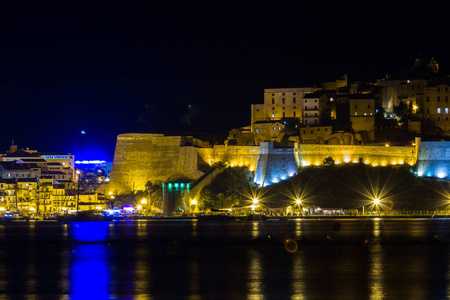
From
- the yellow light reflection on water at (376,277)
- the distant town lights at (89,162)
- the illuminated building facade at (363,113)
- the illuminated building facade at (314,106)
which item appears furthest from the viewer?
the distant town lights at (89,162)

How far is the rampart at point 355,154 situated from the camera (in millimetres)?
64438

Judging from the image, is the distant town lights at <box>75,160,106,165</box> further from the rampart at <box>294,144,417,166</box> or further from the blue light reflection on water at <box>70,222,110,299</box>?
the blue light reflection on water at <box>70,222,110,299</box>

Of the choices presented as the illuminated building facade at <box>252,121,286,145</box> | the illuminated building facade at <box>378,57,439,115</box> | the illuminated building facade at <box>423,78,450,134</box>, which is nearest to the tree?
the illuminated building facade at <box>252,121,286,145</box>

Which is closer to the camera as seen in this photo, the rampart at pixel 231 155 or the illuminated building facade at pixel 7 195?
the rampart at pixel 231 155

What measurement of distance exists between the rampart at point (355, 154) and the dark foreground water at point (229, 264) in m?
10.6

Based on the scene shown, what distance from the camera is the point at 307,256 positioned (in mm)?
36281

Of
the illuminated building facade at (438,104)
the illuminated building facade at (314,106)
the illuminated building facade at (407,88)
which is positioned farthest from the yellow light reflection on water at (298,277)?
the illuminated building facade at (407,88)

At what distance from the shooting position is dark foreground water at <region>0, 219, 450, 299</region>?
86.3 ft

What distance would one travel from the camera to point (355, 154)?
64.7m

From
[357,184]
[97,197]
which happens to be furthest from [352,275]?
[97,197]

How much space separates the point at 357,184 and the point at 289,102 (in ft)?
48.2

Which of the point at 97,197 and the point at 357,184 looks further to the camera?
the point at 97,197

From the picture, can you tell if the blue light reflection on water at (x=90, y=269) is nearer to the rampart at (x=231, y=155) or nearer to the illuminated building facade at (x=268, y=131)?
the rampart at (x=231, y=155)

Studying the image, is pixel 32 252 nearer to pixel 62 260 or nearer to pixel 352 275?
pixel 62 260
